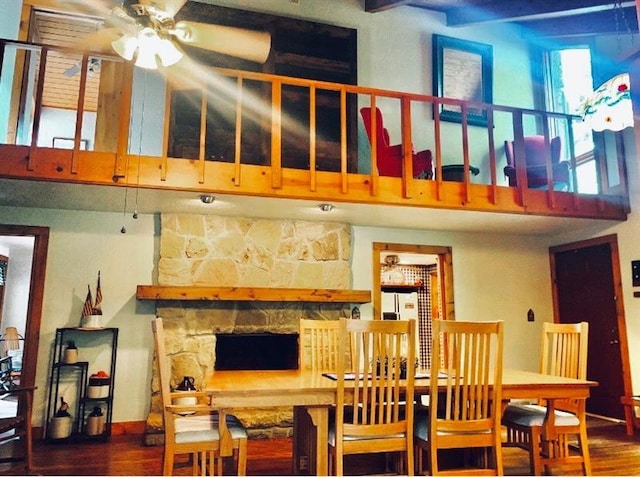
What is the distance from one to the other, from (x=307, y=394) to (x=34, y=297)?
10.4ft

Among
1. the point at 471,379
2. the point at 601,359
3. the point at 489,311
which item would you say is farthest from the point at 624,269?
the point at 471,379

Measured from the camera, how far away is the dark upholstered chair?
513 cm

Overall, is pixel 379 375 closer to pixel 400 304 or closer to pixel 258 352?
pixel 258 352

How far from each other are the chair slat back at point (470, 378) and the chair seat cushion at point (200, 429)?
43.0 inches

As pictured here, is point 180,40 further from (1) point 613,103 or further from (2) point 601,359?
(2) point 601,359

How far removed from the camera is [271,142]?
13.8 ft

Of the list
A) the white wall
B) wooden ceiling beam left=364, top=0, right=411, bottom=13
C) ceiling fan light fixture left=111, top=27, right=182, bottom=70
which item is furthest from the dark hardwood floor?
the white wall

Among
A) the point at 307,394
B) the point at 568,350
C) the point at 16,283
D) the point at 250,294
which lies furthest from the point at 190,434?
the point at 16,283

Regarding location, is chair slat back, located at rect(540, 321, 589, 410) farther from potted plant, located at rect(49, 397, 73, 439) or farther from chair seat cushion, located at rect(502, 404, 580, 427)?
potted plant, located at rect(49, 397, 73, 439)

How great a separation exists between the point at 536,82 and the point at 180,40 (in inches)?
204

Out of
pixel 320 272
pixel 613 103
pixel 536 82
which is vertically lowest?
pixel 320 272

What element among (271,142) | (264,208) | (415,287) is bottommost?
(415,287)

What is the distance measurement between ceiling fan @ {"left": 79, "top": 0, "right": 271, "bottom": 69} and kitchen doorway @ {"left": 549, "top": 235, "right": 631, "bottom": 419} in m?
4.30

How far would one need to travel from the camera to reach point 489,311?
567cm
